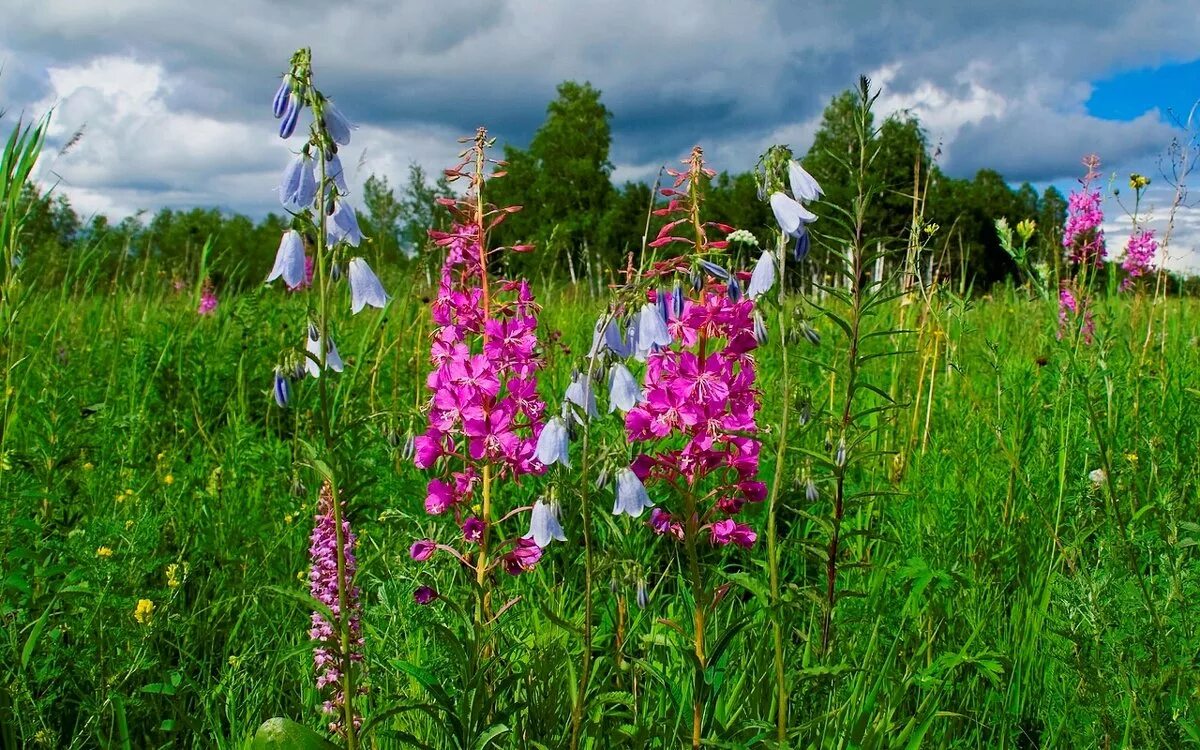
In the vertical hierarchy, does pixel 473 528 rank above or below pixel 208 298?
below

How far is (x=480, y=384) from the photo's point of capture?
2.08 metres

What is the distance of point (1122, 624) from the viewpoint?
2023 millimetres

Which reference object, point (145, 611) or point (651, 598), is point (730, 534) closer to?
point (651, 598)

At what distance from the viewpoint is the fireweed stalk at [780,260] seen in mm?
1692

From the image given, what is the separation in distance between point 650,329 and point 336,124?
28.3 inches

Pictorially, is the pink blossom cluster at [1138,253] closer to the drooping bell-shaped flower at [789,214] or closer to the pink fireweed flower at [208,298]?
the drooping bell-shaped flower at [789,214]

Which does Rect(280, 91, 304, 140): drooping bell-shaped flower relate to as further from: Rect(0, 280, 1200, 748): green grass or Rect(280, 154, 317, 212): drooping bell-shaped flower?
Rect(0, 280, 1200, 748): green grass

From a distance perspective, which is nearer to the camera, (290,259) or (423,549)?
(290,259)

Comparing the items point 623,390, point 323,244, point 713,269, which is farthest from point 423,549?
point 713,269

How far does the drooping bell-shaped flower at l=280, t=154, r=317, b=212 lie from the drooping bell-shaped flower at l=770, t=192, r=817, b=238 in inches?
36.7

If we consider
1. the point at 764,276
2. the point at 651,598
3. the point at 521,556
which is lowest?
the point at 651,598

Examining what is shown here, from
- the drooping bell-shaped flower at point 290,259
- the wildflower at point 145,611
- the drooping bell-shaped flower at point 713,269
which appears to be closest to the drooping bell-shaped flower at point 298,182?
the drooping bell-shaped flower at point 290,259

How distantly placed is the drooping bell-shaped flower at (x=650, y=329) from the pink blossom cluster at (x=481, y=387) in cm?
48

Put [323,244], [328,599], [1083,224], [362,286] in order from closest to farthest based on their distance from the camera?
[323,244] < [362,286] < [328,599] < [1083,224]
